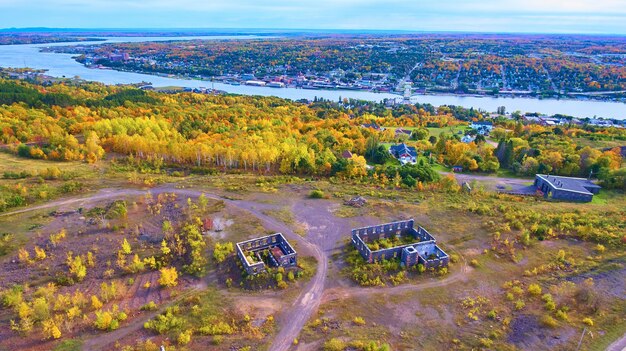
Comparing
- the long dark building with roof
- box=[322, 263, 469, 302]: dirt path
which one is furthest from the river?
box=[322, 263, 469, 302]: dirt path

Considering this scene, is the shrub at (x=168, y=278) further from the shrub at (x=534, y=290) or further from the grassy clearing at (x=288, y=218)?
the shrub at (x=534, y=290)

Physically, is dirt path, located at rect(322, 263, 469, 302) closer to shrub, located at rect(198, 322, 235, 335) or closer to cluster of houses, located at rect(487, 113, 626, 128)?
shrub, located at rect(198, 322, 235, 335)

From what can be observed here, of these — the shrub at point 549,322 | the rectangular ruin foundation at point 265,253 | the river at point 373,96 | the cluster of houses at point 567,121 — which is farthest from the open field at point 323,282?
the river at point 373,96

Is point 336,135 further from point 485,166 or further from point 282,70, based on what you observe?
point 282,70

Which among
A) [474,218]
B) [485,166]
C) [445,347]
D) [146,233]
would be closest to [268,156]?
[146,233]

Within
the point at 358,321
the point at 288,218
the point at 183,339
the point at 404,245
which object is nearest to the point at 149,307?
the point at 183,339
